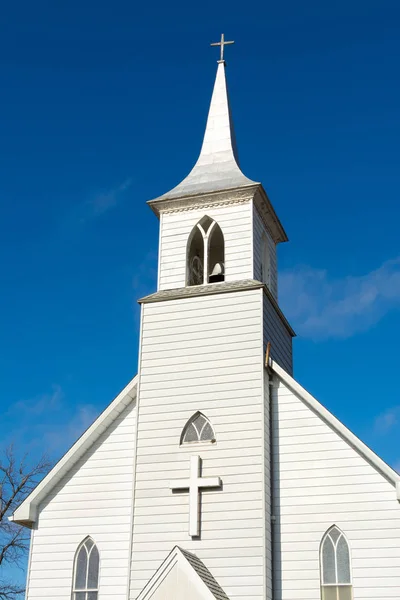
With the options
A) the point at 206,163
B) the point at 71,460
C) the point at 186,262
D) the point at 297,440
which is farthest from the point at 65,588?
the point at 206,163

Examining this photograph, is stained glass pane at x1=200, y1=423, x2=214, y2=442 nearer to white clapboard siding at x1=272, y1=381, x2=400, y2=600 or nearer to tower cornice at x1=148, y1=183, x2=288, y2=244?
white clapboard siding at x1=272, y1=381, x2=400, y2=600

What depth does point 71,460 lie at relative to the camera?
18438mm

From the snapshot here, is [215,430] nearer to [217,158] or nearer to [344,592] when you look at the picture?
[344,592]

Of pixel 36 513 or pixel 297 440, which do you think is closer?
pixel 297 440

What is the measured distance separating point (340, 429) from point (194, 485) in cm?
323

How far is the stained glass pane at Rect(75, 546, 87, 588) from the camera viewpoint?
17328 millimetres

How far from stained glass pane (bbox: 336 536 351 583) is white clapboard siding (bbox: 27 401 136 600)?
4.44 metres

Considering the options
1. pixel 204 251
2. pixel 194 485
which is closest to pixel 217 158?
pixel 204 251

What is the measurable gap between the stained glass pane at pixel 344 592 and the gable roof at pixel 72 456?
6.32m

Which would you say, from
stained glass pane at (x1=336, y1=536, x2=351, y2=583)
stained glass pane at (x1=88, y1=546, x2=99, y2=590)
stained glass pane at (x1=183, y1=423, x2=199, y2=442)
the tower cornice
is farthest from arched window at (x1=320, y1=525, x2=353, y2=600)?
the tower cornice

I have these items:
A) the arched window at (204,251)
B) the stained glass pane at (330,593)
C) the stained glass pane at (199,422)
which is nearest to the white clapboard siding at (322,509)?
the stained glass pane at (330,593)

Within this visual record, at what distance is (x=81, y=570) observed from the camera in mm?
17469

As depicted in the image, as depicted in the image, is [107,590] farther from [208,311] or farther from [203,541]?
[208,311]

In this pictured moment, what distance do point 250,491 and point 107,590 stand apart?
12.4 ft
